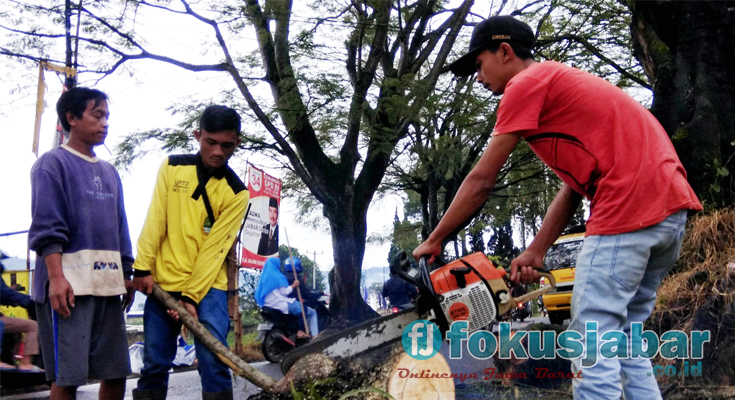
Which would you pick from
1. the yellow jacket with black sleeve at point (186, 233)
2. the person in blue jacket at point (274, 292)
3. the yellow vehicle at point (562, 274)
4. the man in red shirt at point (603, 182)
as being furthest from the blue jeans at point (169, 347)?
the yellow vehicle at point (562, 274)

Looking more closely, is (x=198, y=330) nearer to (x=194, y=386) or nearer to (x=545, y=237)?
(x=545, y=237)

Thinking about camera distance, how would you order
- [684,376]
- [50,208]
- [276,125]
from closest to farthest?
[50,208], [684,376], [276,125]

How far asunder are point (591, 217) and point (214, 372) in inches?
79.3

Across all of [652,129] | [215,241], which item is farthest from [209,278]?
[652,129]

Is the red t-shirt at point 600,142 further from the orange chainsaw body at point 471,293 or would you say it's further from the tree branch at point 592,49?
the tree branch at point 592,49

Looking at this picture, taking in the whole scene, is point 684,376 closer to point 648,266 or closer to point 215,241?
point 648,266

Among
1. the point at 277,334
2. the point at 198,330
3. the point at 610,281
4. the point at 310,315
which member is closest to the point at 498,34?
the point at 610,281

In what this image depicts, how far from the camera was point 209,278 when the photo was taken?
327 cm

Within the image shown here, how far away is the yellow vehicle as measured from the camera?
1138cm

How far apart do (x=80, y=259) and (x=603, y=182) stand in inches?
95.4

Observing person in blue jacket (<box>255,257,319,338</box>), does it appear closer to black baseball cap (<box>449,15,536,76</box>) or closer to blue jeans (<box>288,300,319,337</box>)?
blue jeans (<box>288,300,319,337</box>)

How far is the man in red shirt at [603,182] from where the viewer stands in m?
2.22

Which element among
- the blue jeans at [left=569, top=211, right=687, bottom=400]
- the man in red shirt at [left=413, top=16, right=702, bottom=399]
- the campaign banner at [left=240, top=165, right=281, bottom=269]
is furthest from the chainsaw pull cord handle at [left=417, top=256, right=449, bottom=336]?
the campaign banner at [left=240, top=165, right=281, bottom=269]

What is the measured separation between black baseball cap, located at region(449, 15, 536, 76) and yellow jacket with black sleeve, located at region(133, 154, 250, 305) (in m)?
1.53
